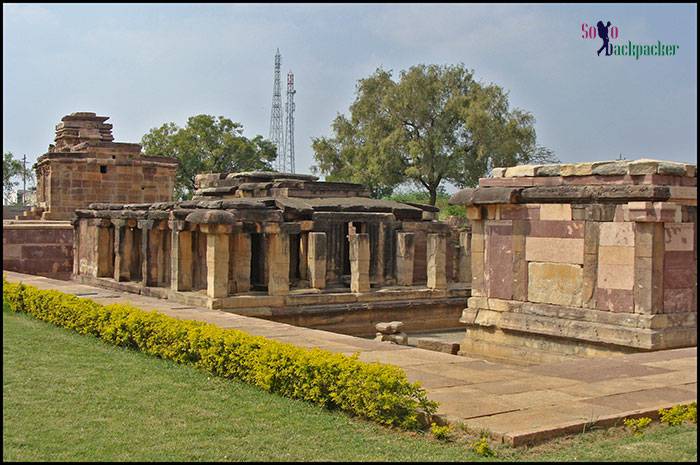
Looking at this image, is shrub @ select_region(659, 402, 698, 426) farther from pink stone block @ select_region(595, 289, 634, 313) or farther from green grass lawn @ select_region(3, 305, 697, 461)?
pink stone block @ select_region(595, 289, 634, 313)

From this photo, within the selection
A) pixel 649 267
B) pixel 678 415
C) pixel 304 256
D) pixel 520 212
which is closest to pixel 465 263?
pixel 304 256

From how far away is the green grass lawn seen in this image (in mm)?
5602

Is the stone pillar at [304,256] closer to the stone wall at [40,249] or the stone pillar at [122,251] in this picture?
the stone pillar at [122,251]

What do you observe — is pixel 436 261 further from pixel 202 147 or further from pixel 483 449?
pixel 202 147

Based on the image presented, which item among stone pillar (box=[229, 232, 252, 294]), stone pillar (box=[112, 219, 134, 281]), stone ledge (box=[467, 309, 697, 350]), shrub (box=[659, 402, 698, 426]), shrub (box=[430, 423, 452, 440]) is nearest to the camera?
shrub (box=[430, 423, 452, 440])

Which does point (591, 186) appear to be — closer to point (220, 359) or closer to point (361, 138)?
point (220, 359)

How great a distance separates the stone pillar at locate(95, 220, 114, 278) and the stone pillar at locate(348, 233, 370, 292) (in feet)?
21.5

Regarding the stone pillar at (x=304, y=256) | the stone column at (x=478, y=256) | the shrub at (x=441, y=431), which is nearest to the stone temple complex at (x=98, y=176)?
the stone pillar at (x=304, y=256)

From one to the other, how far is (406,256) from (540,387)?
1126cm

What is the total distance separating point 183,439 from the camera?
598 cm

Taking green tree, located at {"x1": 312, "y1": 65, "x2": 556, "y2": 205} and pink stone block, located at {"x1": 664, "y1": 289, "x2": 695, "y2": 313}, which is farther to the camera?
green tree, located at {"x1": 312, "y1": 65, "x2": 556, "y2": 205}

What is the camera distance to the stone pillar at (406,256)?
61.0 ft

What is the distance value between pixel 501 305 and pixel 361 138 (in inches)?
1327

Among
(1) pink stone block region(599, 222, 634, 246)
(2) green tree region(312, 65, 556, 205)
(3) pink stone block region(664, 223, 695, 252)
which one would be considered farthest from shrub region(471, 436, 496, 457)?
(2) green tree region(312, 65, 556, 205)
